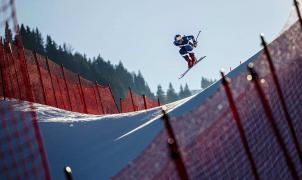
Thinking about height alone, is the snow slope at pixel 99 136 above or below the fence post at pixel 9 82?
below

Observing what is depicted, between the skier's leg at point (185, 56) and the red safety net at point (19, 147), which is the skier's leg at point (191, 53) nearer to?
the skier's leg at point (185, 56)

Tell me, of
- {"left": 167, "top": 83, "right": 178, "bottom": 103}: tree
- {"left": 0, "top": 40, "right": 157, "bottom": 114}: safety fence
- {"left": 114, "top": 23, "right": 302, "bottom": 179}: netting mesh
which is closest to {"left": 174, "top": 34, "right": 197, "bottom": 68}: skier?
{"left": 0, "top": 40, "right": 157, "bottom": 114}: safety fence

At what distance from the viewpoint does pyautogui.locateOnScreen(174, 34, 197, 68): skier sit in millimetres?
13297

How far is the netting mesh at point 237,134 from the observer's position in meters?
3.61

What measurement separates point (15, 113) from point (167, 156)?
250 inches

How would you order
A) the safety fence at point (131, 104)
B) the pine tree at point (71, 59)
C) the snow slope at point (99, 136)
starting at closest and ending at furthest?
1. the snow slope at point (99, 136)
2. the safety fence at point (131, 104)
3. the pine tree at point (71, 59)

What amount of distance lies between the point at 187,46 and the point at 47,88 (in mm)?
5255

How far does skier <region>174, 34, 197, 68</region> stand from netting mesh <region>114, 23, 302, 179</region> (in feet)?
28.1

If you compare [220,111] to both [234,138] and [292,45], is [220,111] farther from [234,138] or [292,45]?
[292,45]

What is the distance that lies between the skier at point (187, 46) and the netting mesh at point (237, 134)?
28.1ft

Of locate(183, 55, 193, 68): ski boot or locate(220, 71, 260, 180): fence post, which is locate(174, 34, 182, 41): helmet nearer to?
locate(183, 55, 193, 68): ski boot

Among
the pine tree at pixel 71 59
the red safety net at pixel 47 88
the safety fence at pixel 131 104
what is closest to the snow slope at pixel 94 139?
the red safety net at pixel 47 88

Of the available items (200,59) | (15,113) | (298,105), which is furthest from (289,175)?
(200,59)

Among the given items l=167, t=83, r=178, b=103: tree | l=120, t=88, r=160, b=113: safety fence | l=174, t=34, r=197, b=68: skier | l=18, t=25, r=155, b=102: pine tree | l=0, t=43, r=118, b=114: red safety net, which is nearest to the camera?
l=0, t=43, r=118, b=114: red safety net
